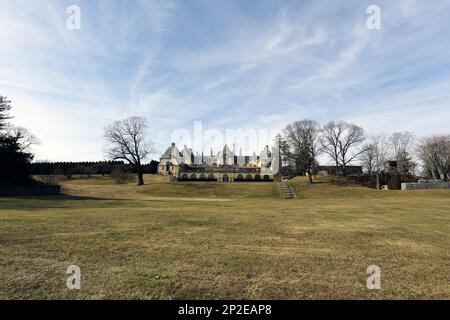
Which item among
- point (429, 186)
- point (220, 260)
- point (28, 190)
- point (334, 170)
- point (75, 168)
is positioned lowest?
point (429, 186)

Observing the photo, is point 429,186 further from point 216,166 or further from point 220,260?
point 216,166

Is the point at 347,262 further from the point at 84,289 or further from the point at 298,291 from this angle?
the point at 84,289

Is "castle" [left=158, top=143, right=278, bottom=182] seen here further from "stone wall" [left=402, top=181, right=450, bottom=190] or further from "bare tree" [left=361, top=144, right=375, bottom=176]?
"stone wall" [left=402, top=181, right=450, bottom=190]

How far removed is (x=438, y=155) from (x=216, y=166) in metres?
63.6

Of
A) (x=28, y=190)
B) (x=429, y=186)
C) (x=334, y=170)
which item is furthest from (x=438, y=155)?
(x=28, y=190)

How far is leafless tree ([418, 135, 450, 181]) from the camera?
64.8m

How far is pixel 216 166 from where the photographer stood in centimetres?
8175

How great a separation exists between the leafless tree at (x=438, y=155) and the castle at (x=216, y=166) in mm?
42611

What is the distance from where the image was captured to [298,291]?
418 centimetres

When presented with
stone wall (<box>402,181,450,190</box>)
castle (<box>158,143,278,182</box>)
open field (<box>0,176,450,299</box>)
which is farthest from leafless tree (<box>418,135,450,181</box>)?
open field (<box>0,176,450,299</box>)

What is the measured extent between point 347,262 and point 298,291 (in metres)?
2.24

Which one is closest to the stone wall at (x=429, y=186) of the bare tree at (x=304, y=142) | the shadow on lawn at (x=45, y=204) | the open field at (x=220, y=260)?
the bare tree at (x=304, y=142)

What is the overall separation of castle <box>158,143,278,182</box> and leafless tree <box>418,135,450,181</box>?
42.6 meters
